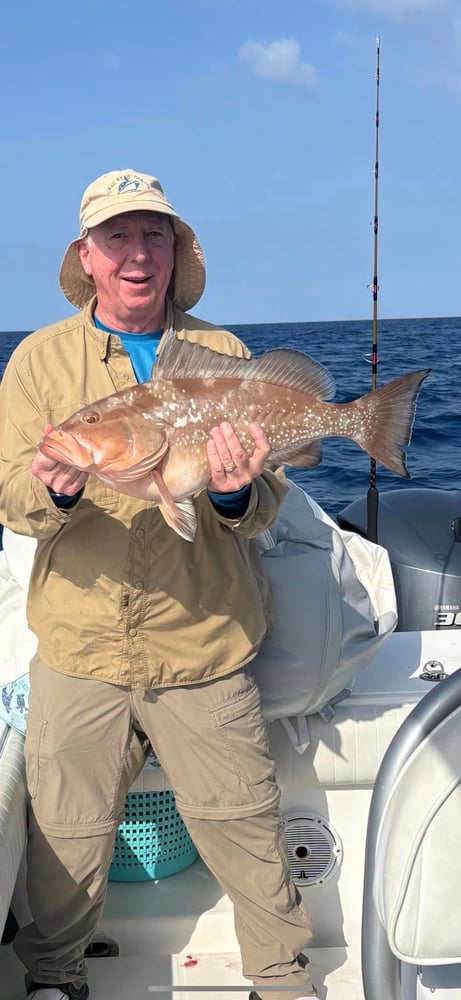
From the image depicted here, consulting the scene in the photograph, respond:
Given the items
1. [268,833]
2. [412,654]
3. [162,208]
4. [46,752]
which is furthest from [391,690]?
[162,208]

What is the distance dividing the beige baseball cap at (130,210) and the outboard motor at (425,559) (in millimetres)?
2076

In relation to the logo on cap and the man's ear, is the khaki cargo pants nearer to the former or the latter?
the man's ear

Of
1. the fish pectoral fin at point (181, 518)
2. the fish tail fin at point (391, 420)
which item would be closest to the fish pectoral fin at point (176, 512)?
the fish pectoral fin at point (181, 518)

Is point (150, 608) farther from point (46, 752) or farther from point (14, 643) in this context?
point (14, 643)

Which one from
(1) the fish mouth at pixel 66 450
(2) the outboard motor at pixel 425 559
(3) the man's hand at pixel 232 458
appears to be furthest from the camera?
(2) the outboard motor at pixel 425 559

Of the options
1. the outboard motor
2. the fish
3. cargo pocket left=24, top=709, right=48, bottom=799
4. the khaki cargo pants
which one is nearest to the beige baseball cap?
the fish

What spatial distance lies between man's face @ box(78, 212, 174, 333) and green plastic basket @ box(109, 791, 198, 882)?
1778mm

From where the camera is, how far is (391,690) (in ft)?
11.4

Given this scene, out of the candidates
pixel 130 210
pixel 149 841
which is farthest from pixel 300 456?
pixel 149 841

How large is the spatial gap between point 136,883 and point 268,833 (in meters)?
0.92

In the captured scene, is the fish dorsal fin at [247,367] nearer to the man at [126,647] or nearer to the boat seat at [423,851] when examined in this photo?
the man at [126,647]

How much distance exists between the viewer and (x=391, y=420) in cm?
280

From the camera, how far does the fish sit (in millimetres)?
2453

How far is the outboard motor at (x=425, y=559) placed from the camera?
4.62 meters
